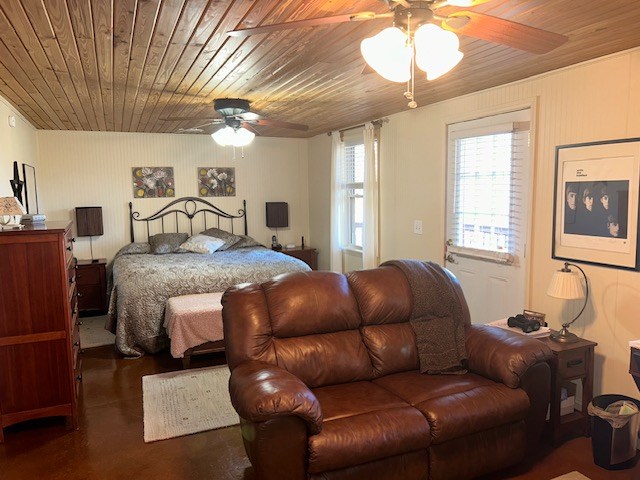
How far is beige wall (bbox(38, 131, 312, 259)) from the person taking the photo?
19.2 feet

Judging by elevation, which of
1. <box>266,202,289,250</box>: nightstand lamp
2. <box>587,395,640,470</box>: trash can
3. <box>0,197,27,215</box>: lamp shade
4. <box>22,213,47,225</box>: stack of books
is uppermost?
<box>0,197,27,215</box>: lamp shade

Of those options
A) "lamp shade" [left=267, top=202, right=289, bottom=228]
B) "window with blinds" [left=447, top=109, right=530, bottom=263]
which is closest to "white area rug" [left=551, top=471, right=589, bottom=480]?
"window with blinds" [left=447, top=109, right=530, bottom=263]

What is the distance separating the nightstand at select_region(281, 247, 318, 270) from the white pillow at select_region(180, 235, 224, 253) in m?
1.06

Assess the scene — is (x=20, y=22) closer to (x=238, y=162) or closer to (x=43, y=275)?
(x=43, y=275)

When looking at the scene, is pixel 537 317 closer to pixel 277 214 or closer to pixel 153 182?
pixel 277 214

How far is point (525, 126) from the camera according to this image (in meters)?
3.41

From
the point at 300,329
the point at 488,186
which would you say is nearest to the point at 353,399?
the point at 300,329

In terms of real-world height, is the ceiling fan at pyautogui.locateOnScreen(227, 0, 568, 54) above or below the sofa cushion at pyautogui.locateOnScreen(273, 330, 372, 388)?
above

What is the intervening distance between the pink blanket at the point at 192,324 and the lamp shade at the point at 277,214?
294cm

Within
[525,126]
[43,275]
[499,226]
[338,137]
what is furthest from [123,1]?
[338,137]

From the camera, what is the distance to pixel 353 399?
2.36 m

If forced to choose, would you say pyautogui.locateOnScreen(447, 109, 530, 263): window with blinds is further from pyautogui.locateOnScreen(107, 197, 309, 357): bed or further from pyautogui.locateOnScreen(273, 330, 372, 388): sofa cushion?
pyautogui.locateOnScreen(107, 197, 309, 357): bed

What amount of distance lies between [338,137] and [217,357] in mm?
3170

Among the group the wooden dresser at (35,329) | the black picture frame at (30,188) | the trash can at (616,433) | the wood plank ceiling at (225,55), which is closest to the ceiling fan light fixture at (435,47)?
the wood plank ceiling at (225,55)
